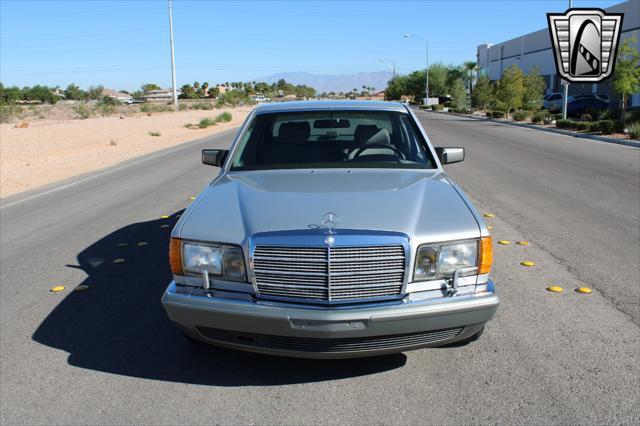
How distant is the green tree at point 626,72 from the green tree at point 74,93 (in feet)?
386

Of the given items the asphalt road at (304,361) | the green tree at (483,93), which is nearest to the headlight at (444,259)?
the asphalt road at (304,361)

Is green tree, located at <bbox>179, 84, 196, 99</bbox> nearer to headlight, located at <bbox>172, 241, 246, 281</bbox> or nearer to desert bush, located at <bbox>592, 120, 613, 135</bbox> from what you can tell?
desert bush, located at <bbox>592, 120, 613, 135</bbox>

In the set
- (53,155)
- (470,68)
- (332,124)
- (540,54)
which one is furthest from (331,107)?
(470,68)

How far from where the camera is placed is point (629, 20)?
157 ft

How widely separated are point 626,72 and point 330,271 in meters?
28.2

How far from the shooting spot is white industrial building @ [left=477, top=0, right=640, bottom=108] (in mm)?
47156

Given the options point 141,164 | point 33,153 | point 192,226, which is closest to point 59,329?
point 192,226

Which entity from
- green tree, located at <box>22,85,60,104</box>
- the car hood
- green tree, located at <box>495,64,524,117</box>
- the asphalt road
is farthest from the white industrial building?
green tree, located at <box>22,85,60,104</box>

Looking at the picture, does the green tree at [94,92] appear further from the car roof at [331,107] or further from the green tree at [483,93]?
the car roof at [331,107]

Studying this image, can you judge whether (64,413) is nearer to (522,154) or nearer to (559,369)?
(559,369)

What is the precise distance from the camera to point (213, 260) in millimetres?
3322

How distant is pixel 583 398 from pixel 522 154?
14.8 meters

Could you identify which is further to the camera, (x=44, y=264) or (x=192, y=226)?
(x=44, y=264)

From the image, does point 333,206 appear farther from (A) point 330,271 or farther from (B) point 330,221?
(A) point 330,271
